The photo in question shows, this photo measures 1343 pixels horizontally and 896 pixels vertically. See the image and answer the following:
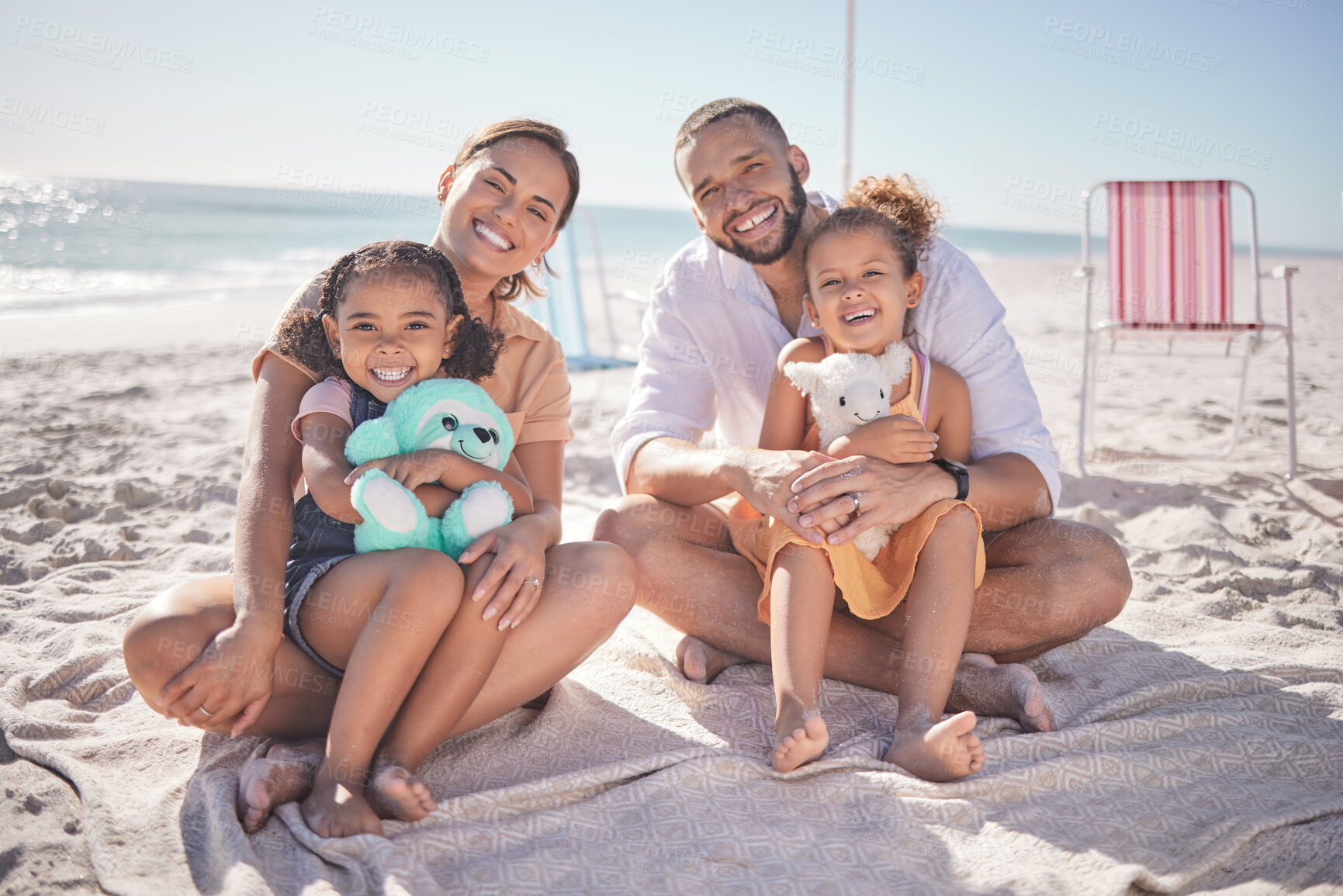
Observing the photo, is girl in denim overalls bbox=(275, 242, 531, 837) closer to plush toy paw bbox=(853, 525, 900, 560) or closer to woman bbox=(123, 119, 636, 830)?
woman bbox=(123, 119, 636, 830)

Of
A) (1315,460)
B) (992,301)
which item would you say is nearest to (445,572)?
(992,301)

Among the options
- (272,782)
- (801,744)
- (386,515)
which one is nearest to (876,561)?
(801,744)

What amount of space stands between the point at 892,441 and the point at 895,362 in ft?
0.93

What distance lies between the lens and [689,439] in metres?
3.00

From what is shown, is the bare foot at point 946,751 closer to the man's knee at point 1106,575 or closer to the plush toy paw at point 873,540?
the plush toy paw at point 873,540

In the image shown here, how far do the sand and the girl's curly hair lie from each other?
36.7 inches

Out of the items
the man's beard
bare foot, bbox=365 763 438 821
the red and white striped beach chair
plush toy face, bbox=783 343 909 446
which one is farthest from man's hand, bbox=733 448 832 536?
the red and white striped beach chair

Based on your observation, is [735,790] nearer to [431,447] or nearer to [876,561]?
[876,561]

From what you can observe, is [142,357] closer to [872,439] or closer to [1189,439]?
[872,439]

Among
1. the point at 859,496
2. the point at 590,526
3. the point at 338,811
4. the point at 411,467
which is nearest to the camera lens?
the point at 338,811

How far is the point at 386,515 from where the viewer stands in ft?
6.18

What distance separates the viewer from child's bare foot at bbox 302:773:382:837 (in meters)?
1.68

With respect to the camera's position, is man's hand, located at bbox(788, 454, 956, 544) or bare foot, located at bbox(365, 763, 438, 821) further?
man's hand, located at bbox(788, 454, 956, 544)

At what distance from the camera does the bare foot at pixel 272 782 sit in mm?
1753
